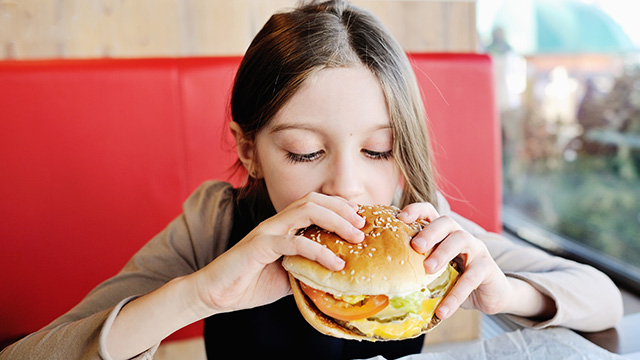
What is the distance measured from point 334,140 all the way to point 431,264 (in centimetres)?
33

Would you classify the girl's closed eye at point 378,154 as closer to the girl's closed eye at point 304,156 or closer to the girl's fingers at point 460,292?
the girl's closed eye at point 304,156

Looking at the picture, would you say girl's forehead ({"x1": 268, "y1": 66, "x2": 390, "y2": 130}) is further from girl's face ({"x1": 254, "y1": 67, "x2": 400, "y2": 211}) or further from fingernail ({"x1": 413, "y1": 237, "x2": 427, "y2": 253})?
fingernail ({"x1": 413, "y1": 237, "x2": 427, "y2": 253})

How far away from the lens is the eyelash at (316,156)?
109 cm

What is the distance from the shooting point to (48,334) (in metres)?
1.02

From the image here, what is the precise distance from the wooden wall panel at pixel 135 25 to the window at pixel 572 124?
77.1 inches

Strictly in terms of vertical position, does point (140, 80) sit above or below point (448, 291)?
above

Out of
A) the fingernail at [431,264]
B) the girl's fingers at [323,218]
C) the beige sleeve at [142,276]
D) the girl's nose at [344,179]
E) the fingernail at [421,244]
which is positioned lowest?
the beige sleeve at [142,276]

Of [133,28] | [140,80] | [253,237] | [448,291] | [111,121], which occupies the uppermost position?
[133,28]

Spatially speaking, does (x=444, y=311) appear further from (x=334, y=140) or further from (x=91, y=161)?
(x=91, y=161)

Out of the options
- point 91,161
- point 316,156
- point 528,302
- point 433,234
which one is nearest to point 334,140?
point 316,156

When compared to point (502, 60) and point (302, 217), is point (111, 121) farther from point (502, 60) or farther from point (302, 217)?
point (502, 60)

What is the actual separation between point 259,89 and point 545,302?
33.7 inches

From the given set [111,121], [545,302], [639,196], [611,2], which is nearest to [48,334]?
[111,121]

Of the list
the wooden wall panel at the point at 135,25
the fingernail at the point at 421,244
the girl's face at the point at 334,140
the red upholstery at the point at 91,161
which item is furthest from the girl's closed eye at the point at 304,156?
the wooden wall panel at the point at 135,25
